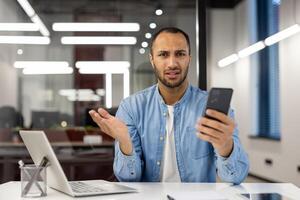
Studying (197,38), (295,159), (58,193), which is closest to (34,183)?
(58,193)

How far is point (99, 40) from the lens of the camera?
5148 millimetres

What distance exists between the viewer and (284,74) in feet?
18.2

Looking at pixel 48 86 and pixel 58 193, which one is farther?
pixel 48 86

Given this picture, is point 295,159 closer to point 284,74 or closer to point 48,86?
point 284,74

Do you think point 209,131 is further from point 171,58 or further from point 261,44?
point 261,44

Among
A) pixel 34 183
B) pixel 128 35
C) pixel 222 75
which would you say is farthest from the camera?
pixel 222 75

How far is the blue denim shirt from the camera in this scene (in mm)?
1880

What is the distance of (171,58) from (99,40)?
326cm

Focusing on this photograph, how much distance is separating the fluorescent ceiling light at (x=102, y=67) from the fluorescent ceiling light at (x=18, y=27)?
27.5 inches

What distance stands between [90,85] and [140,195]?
3858 millimetres

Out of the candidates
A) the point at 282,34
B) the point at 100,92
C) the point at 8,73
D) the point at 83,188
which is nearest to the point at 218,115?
the point at 83,188

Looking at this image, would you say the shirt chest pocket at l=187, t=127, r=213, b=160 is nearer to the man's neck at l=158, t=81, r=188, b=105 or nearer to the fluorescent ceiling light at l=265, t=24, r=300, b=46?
the man's neck at l=158, t=81, r=188, b=105

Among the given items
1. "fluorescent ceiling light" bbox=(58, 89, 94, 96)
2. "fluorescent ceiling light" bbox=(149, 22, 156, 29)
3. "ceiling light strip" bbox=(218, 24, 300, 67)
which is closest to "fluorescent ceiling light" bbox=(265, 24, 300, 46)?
"ceiling light strip" bbox=(218, 24, 300, 67)

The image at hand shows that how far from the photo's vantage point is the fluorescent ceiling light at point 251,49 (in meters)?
6.38
